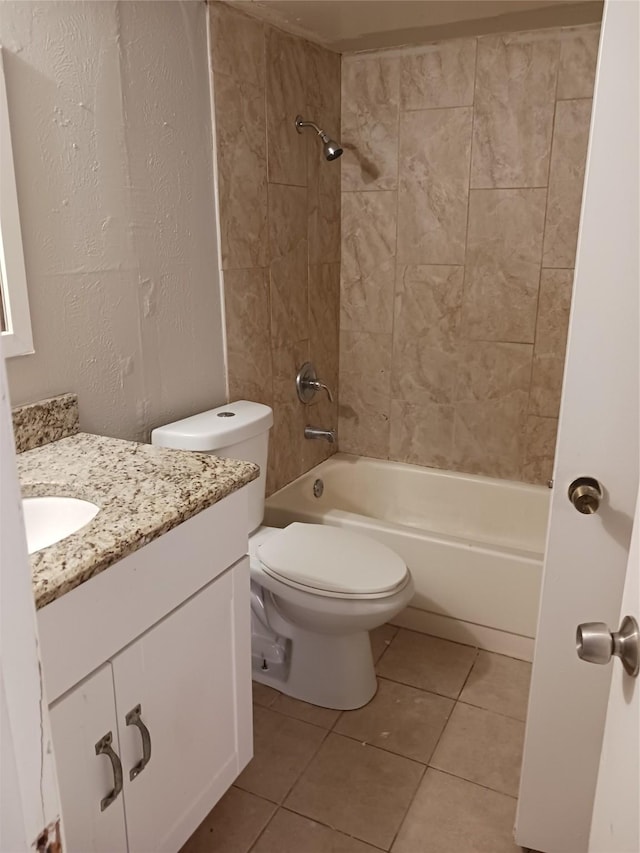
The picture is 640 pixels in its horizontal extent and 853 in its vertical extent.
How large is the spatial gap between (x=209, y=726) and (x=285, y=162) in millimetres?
1821

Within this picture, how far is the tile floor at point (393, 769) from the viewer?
1.65 metres

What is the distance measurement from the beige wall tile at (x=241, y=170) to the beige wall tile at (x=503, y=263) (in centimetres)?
82

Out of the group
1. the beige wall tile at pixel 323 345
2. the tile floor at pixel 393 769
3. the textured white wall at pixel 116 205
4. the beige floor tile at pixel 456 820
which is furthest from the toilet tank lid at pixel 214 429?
the beige floor tile at pixel 456 820

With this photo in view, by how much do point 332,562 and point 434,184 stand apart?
1.52m

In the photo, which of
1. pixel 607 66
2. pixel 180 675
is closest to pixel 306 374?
pixel 180 675

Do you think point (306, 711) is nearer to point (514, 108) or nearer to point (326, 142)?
point (326, 142)

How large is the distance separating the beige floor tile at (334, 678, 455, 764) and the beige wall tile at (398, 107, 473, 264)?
1.58 meters

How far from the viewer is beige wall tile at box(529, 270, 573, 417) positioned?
8.31ft

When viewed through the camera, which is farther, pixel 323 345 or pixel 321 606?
pixel 323 345

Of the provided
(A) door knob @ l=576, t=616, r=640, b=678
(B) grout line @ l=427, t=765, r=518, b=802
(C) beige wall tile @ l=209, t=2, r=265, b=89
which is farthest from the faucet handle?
(A) door knob @ l=576, t=616, r=640, b=678

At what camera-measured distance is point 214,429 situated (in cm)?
190

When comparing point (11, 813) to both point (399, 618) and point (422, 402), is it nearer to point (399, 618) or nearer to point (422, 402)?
point (399, 618)

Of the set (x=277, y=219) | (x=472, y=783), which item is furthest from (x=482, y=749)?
(x=277, y=219)

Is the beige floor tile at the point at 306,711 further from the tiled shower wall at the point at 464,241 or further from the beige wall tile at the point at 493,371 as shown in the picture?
the beige wall tile at the point at 493,371
